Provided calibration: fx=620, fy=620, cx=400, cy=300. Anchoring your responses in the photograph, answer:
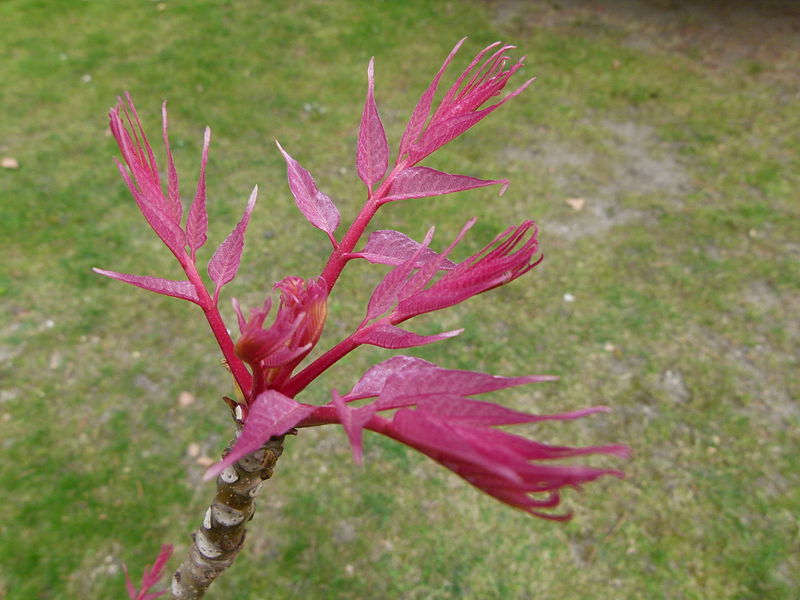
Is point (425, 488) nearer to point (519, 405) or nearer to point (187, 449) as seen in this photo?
point (519, 405)

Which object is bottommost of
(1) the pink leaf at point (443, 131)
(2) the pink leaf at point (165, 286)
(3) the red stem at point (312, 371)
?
(3) the red stem at point (312, 371)

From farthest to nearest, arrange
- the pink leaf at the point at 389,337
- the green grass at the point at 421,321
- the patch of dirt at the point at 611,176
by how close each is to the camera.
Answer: the patch of dirt at the point at 611,176
the green grass at the point at 421,321
the pink leaf at the point at 389,337

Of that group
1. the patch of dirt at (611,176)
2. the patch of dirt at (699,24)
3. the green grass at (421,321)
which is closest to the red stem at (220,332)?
the green grass at (421,321)

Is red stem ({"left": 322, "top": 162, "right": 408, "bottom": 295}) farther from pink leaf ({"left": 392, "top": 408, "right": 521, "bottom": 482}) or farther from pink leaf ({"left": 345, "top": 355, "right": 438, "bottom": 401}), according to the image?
pink leaf ({"left": 392, "top": 408, "right": 521, "bottom": 482})

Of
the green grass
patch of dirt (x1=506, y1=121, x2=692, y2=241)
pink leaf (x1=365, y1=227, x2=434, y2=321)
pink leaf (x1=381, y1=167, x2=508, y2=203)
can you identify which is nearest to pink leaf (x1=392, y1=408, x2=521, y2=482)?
pink leaf (x1=365, y1=227, x2=434, y2=321)

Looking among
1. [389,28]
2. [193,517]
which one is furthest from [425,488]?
[389,28]

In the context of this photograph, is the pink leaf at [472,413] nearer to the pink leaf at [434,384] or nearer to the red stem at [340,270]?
the pink leaf at [434,384]

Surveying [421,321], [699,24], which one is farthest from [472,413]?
[699,24]
